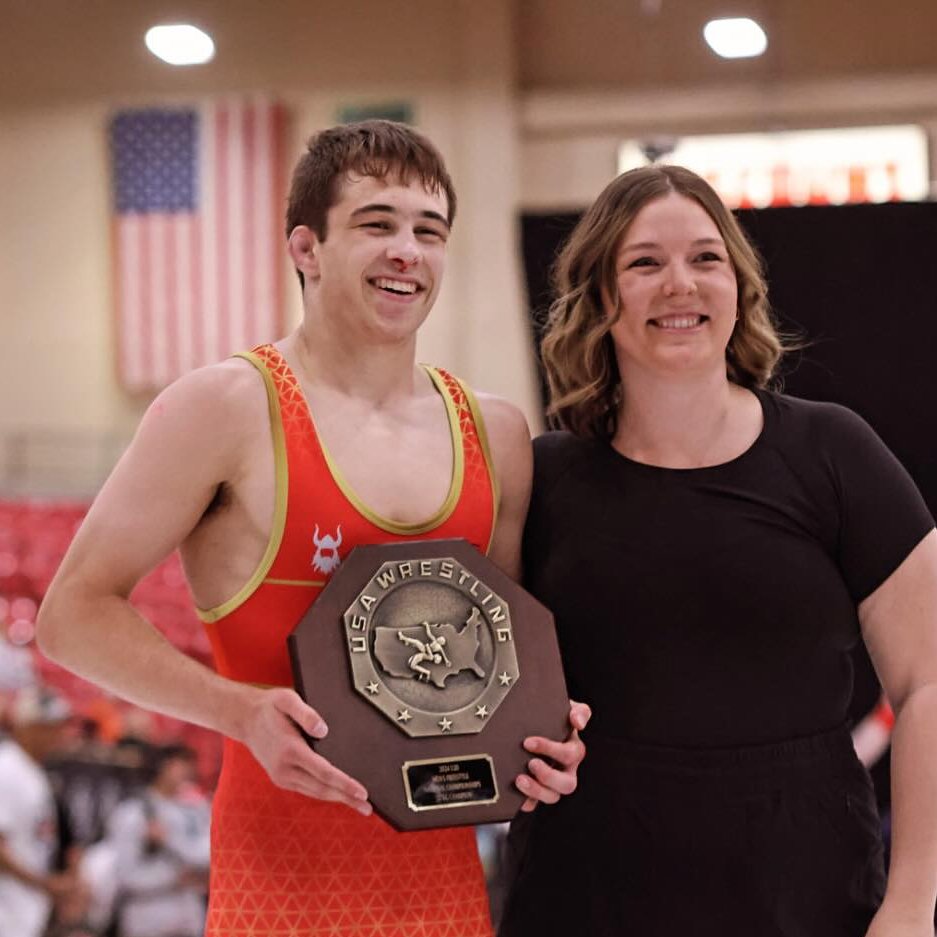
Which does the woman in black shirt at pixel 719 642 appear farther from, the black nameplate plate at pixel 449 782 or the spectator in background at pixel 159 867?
the spectator in background at pixel 159 867

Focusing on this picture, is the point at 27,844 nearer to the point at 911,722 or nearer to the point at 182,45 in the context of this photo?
the point at 182,45

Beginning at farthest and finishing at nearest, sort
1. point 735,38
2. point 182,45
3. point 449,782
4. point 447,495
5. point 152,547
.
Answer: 1. point 182,45
2. point 735,38
3. point 447,495
4. point 152,547
5. point 449,782

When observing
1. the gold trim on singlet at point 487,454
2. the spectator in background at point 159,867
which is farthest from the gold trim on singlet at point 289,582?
the spectator in background at point 159,867

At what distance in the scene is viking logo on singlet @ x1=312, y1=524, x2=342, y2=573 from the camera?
2.06 meters

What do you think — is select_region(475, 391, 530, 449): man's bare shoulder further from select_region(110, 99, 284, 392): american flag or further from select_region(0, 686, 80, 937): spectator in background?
select_region(110, 99, 284, 392): american flag

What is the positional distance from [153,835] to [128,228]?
4031mm

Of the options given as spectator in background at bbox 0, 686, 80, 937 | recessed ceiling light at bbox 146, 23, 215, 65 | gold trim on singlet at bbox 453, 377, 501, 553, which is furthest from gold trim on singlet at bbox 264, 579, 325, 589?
recessed ceiling light at bbox 146, 23, 215, 65

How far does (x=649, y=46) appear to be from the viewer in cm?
858

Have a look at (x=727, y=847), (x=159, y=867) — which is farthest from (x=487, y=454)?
(x=159, y=867)

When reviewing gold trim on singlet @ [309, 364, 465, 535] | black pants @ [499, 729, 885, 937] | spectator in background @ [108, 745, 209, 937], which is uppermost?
gold trim on singlet @ [309, 364, 465, 535]

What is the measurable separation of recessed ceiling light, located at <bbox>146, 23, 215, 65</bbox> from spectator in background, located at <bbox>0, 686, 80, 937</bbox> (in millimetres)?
4427

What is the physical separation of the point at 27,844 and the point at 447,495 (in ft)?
16.3

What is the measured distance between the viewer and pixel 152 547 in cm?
205

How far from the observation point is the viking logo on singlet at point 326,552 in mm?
2059
